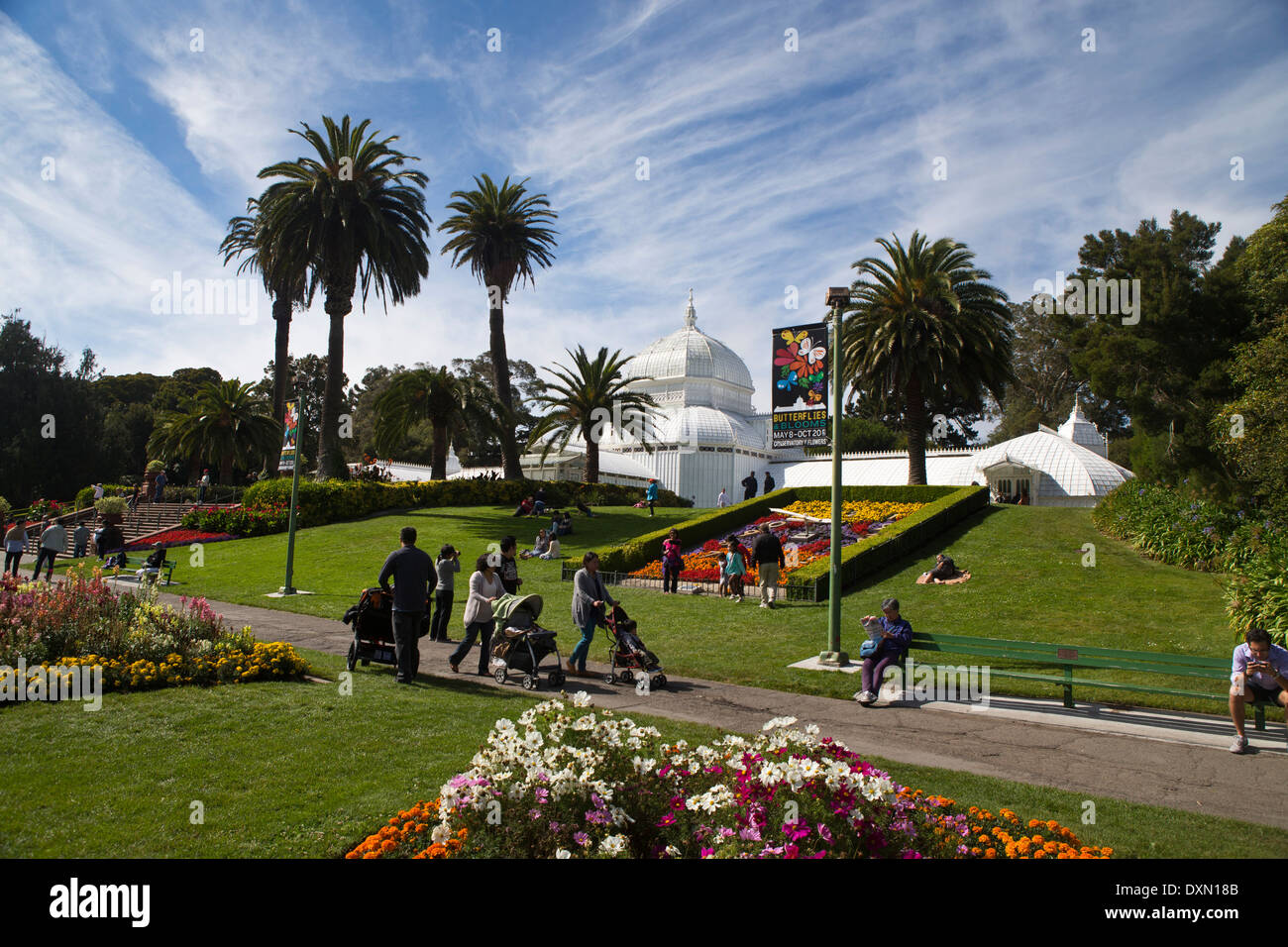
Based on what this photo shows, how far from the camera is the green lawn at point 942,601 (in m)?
10.8

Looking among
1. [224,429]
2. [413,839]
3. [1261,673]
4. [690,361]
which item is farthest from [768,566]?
[690,361]

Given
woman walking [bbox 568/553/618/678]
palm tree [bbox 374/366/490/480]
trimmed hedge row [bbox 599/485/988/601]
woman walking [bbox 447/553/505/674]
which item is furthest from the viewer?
palm tree [bbox 374/366/490/480]

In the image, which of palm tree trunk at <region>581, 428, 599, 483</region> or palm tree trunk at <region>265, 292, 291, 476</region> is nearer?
palm tree trunk at <region>581, 428, 599, 483</region>

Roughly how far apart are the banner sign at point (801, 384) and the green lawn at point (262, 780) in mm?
13740

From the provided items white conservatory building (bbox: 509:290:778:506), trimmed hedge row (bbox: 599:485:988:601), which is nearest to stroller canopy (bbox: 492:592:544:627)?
trimmed hedge row (bbox: 599:485:988:601)

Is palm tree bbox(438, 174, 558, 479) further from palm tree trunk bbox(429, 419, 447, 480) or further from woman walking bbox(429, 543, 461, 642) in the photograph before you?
woman walking bbox(429, 543, 461, 642)

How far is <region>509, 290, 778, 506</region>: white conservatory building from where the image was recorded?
149 feet

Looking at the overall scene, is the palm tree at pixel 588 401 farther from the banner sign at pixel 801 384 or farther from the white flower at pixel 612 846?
the white flower at pixel 612 846

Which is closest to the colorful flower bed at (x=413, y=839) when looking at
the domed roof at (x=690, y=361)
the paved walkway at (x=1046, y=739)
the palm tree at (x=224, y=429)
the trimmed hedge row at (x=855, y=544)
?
the paved walkway at (x=1046, y=739)

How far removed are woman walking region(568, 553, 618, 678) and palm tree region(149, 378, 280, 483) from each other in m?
36.3

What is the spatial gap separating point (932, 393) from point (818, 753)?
24932 millimetres
